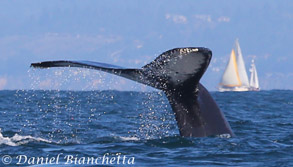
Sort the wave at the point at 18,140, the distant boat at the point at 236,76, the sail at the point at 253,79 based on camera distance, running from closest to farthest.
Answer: the wave at the point at 18,140 < the distant boat at the point at 236,76 < the sail at the point at 253,79

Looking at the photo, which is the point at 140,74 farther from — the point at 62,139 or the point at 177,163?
the point at 62,139

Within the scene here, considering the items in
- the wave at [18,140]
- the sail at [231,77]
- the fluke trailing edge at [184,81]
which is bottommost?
the wave at [18,140]

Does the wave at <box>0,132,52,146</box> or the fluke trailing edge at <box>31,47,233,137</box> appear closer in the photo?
the fluke trailing edge at <box>31,47,233,137</box>

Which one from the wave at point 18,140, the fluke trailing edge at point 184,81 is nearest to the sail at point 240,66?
the wave at point 18,140

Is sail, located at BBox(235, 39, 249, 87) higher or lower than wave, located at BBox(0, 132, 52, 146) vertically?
higher

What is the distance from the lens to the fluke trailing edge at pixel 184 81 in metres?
8.06

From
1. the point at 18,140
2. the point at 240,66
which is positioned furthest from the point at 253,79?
the point at 18,140

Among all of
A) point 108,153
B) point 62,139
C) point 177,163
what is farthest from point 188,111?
point 62,139

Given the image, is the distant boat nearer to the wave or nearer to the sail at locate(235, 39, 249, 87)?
the sail at locate(235, 39, 249, 87)

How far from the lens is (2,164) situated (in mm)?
9125

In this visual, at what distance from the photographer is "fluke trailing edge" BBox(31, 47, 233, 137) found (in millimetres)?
8062

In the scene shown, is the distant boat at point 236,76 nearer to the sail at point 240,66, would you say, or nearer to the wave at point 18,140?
the sail at point 240,66

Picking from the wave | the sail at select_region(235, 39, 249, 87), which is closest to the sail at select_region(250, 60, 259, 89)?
the sail at select_region(235, 39, 249, 87)

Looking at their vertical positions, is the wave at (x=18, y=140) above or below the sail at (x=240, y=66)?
below
